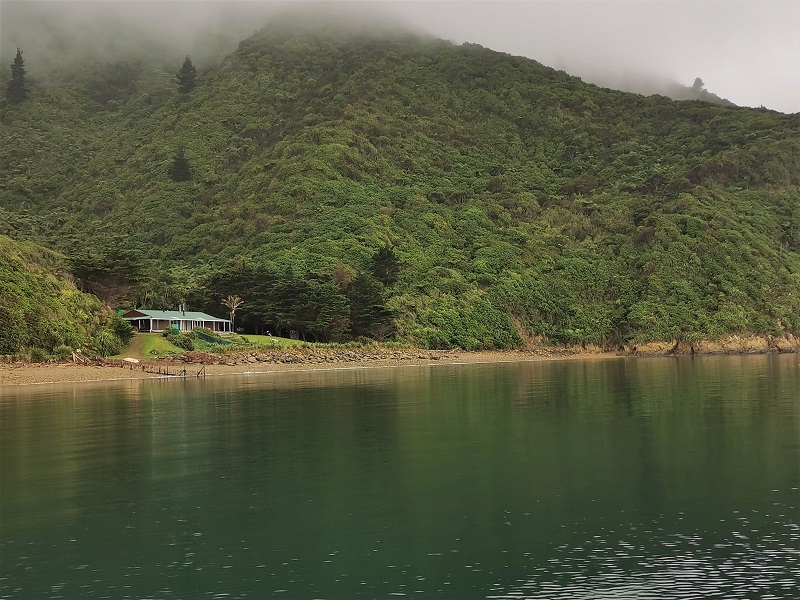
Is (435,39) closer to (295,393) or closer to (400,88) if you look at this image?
(400,88)

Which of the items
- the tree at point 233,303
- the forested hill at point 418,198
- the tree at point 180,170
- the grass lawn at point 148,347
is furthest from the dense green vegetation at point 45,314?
the tree at point 180,170

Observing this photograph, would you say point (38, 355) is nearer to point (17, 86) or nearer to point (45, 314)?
point (45, 314)

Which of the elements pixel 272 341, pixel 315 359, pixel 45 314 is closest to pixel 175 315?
pixel 272 341

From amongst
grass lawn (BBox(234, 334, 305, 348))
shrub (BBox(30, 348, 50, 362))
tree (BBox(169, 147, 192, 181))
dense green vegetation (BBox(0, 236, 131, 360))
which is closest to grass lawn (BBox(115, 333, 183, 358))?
dense green vegetation (BBox(0, 236, 131, 360))

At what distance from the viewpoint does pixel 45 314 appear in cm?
6262

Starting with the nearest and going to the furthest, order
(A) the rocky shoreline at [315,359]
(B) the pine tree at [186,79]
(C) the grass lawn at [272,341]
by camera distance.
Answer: (A) the rocky shoreline at [315,359]
(C) the grass lawn at [272,341]
(B) the pine tree at [186,79]

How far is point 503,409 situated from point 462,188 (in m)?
107

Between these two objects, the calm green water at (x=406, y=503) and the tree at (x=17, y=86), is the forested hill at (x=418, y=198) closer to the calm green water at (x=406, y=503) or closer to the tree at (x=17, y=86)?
the tree at (x=17, y=86)

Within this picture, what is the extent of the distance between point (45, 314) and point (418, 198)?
75770 millimetres

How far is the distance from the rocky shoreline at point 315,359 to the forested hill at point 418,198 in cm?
216

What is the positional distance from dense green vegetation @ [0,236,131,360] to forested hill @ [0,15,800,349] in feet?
23.5

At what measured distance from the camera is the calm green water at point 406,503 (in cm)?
1234

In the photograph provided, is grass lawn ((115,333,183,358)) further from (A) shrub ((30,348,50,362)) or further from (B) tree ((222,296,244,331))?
(B) tree ((222,296,244,331))

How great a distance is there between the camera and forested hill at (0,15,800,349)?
98625 millimetres
